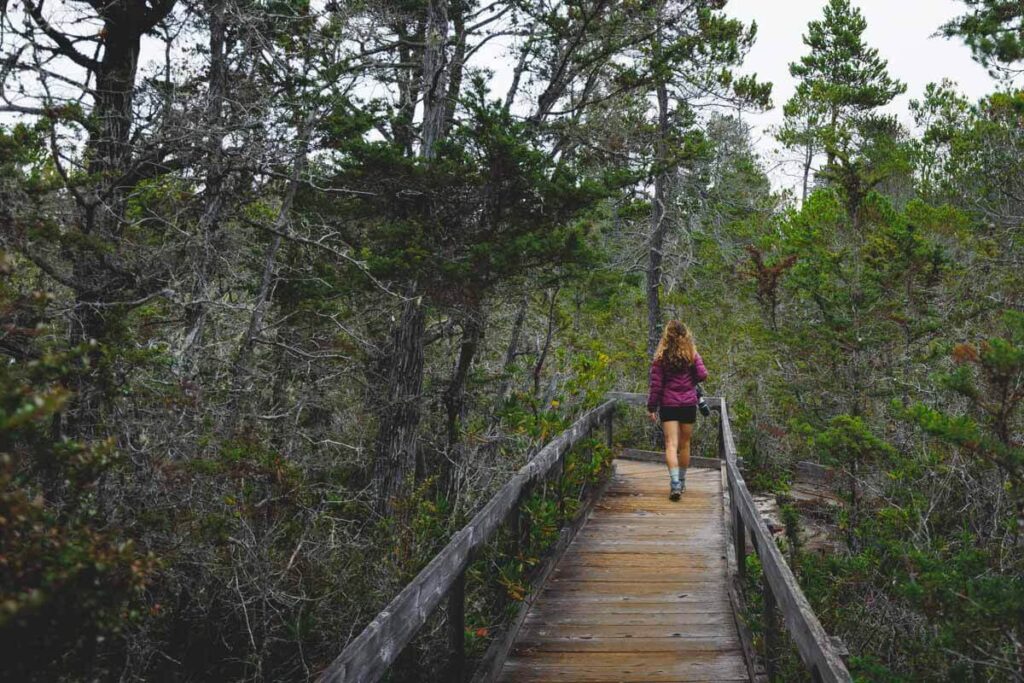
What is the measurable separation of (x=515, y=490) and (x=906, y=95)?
27.9 meters

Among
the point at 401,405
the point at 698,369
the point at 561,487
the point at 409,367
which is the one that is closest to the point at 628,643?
the point at 561,487

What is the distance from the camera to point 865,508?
7895 millimetres

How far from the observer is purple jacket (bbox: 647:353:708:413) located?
7684mm

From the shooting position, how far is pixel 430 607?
294cm

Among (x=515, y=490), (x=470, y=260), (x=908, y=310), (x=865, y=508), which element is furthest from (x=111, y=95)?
(x=908, y=310)

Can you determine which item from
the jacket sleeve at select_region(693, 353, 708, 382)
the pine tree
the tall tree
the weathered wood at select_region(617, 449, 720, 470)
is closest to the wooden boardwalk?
the jacket sleeve at select_region(693, 353, 708, 382)

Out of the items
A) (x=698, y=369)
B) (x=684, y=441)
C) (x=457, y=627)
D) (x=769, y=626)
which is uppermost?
(x=698, y=369)

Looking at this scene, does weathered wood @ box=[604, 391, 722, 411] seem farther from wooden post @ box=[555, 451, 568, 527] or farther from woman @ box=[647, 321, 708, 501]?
wooden post @ box=[555, 451, 568, 527]

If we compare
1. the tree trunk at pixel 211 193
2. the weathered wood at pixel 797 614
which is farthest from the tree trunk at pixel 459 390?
the weathered wood at pixel 797 614

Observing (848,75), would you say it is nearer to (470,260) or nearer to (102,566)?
(470,260)

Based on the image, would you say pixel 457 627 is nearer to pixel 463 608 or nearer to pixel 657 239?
pixel 463 608

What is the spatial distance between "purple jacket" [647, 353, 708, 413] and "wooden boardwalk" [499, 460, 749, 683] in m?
1.32

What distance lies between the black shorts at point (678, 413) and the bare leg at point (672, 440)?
0.06 m

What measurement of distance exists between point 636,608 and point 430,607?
2.60 metres
